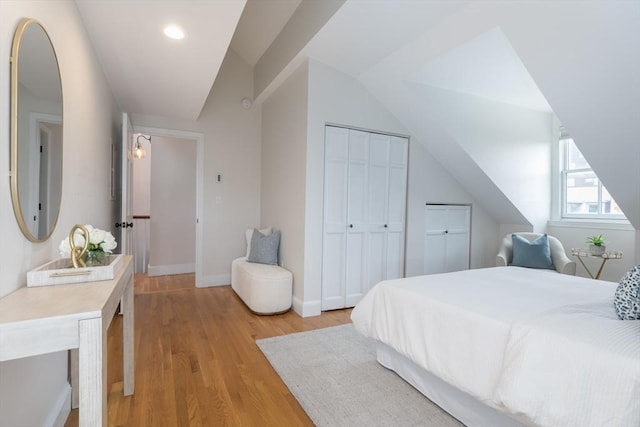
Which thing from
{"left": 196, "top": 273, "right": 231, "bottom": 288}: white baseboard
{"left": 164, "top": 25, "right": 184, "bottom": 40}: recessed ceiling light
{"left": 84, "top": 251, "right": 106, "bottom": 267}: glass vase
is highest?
{"left": 164, "top": 25, "right": 184, "bottom": 40}: recessed ceiling light

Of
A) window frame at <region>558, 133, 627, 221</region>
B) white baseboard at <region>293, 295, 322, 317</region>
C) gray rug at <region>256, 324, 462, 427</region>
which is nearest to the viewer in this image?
gray rug at <region>256, 324, 462, 427</region>

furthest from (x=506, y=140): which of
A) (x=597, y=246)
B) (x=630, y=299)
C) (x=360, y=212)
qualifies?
(x=630, y=299)

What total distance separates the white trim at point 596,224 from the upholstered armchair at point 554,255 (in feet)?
2.02

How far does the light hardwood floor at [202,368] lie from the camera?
5.55 feet

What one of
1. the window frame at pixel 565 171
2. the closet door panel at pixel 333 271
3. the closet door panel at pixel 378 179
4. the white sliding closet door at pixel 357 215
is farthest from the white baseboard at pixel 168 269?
the window frame at pixel 565 171

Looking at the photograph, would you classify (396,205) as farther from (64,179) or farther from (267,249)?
(64,179)

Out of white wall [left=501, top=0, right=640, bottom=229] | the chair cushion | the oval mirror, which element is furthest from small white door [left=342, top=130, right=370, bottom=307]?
the oval mirror

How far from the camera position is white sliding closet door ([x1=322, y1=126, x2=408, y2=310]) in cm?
337

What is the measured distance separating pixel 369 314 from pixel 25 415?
1.74 metres

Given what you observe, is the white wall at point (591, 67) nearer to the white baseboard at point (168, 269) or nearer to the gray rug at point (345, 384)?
the gray rug at point (345, 384)

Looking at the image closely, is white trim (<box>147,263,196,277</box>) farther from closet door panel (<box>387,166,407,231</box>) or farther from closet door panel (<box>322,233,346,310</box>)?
closet door panel (<box>387,166,407,231</box>)

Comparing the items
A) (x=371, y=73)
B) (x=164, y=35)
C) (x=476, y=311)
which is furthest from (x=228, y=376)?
(x=371, y=73)

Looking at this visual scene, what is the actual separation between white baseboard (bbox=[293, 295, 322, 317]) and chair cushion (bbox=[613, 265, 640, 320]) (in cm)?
236

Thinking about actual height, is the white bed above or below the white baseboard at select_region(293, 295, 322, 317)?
above
